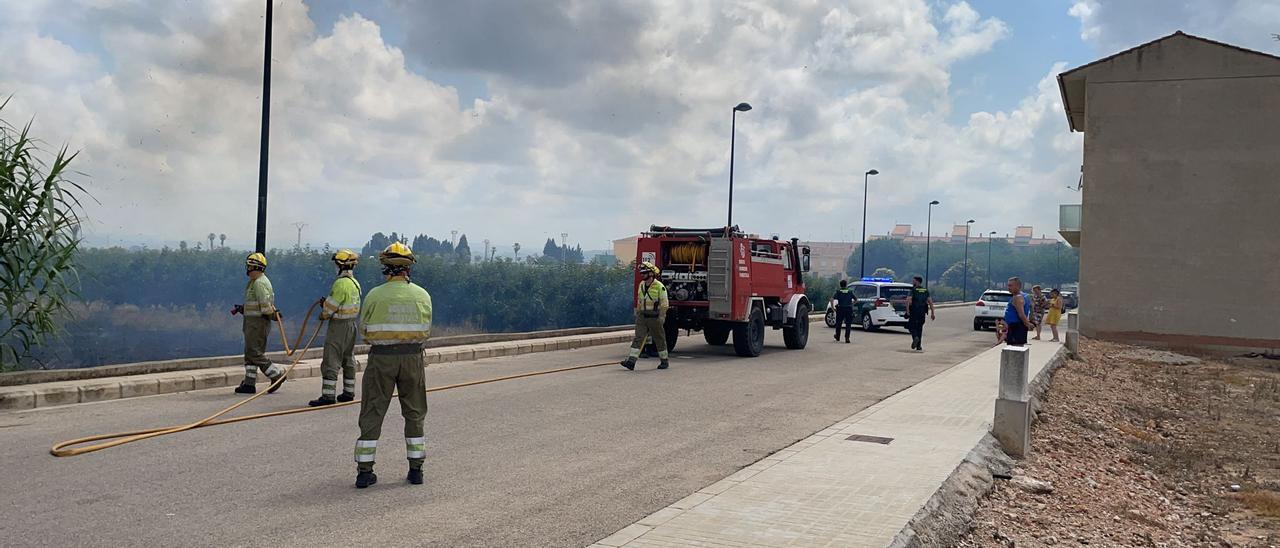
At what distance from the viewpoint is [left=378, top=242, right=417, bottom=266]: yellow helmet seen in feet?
24.8

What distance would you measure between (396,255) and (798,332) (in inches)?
617

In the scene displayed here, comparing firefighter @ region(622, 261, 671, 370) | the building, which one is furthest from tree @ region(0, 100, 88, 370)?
the building

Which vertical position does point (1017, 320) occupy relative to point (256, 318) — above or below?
above

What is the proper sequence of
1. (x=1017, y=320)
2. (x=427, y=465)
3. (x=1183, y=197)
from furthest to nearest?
(x=1183, y=197)
(x=1017, y=320)
(x=427, y=465)

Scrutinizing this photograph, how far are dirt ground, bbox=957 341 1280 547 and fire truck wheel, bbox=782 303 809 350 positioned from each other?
5.46 metres

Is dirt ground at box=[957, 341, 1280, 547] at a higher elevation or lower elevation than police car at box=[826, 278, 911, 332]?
lower

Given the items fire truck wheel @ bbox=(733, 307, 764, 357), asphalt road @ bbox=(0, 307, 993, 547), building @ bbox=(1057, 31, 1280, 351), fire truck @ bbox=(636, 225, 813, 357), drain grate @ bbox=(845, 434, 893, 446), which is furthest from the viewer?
building @ bbox=(1057, 31, 1280, 351)

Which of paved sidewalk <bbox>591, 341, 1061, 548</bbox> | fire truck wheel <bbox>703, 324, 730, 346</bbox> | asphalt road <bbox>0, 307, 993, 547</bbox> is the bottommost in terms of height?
asphalt road <bbox>0, 307, 993, 547</bbox>

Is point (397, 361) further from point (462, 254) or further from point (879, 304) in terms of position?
point (462, 254)

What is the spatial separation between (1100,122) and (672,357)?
19568 millimetres

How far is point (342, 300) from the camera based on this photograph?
11.0 m

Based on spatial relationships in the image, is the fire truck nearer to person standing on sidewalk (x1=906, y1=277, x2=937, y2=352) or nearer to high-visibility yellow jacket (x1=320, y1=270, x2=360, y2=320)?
person standing on sidewalk (x1=906, y1=277, x2=937, y2=352)

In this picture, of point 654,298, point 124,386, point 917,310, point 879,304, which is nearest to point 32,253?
point 124,386

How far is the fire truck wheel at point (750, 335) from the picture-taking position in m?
19.6
